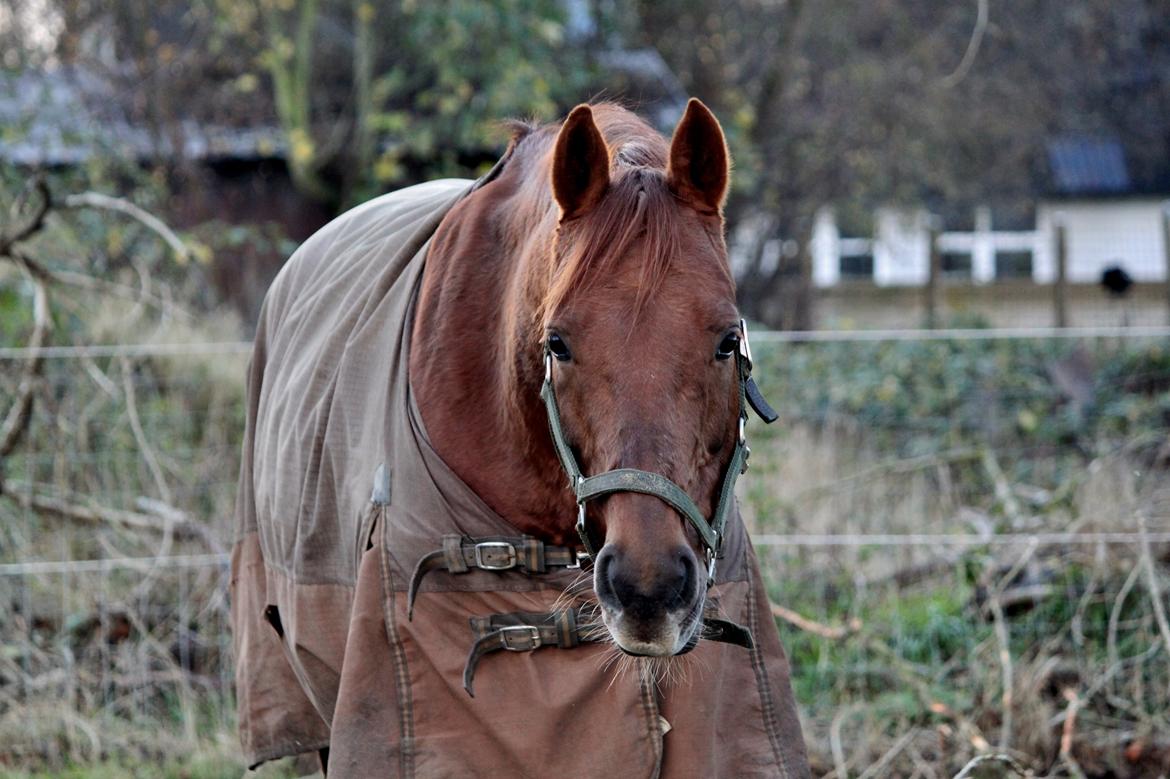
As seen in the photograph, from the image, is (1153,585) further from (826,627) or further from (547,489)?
(547,489)

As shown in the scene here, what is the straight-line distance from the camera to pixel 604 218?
2.12 metres

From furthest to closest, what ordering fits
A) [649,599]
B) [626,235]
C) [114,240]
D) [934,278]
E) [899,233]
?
[899,233], [934,278], [114,240], [626,235], [649,599]

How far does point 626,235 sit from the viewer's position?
2.09 m

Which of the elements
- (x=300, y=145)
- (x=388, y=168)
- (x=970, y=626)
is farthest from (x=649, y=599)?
(x=300, y=145)

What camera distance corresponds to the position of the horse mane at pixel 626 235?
206cm

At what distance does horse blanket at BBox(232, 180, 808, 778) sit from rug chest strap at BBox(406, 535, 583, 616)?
2 cm

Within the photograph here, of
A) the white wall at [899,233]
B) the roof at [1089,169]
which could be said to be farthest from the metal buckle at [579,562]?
the roof at [1089,169]

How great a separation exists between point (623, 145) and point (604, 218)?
0.31 m

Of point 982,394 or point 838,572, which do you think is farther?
point 982,394

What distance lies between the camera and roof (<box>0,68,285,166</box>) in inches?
245

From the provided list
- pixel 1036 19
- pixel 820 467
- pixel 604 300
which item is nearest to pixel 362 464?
pixel 604 300

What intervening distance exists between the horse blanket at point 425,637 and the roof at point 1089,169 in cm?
1961

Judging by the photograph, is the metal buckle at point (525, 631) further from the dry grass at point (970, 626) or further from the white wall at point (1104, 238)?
the white wall at point (1104, 238)

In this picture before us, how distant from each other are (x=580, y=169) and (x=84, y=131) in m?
5.03
